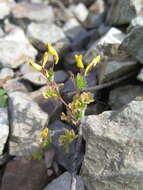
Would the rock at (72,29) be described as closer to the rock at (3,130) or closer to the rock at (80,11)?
the rock at (80,11)

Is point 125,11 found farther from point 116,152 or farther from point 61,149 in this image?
point 116,152

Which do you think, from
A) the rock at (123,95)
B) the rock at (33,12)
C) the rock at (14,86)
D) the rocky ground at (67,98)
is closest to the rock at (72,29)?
the rocky ground at (67,98)

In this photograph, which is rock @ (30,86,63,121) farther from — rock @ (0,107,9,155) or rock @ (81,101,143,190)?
rock @ (81,101,143,190)

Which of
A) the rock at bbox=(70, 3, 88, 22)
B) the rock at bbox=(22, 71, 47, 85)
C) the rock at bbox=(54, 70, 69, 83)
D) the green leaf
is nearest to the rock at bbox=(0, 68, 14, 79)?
the rock at bbox=(22, 71, 47, 85)

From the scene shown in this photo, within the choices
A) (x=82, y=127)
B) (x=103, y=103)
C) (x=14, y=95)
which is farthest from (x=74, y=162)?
(x=14, y=95)

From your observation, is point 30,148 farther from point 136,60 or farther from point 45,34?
point 45,34

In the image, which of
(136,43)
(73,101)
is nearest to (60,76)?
(73,101)
